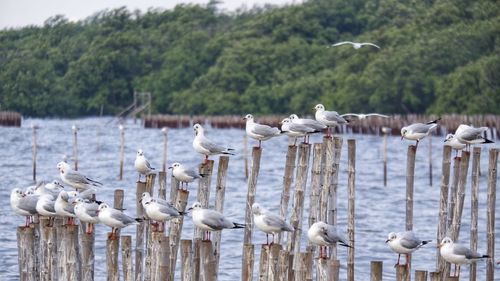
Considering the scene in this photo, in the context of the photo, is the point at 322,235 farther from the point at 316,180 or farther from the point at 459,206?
the point at 459,206

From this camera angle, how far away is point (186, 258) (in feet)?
46.6

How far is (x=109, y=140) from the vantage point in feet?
203

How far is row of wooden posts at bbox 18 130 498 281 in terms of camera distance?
13.6 meters

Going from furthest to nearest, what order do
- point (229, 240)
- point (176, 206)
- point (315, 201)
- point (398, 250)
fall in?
1. point (229, 240)
2. point (315, 201)
3. point (176, 206)
4. point (398, 250)

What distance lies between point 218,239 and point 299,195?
1174mm

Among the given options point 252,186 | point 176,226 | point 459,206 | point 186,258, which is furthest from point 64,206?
point 459,206

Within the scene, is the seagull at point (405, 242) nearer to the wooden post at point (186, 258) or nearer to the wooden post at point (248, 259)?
the wooden post at point (248, 259)

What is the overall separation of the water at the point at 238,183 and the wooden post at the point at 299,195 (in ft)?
12.7

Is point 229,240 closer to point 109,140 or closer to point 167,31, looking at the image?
point 109,140

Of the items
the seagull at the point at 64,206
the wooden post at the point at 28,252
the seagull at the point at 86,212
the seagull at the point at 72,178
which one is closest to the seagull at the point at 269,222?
the seagull at the point at 86,212

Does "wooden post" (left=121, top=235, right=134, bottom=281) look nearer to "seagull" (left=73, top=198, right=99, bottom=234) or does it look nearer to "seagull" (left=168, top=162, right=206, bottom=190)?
"seagull" (left=73, top=198, right=99, bottom=234)

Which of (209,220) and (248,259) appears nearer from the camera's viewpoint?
(248,259)

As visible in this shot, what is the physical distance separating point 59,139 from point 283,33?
29419mm

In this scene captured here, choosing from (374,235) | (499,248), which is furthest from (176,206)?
(374,235)
